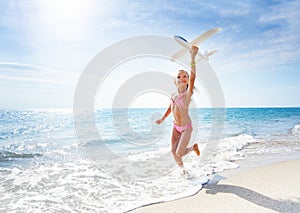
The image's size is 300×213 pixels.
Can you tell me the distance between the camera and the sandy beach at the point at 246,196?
10.7 feet

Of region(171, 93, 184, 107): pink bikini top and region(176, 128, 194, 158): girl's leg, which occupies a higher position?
region(171, 93, 184, 107): pink bikini top

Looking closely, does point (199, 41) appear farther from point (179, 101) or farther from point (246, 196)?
point (246, 196)

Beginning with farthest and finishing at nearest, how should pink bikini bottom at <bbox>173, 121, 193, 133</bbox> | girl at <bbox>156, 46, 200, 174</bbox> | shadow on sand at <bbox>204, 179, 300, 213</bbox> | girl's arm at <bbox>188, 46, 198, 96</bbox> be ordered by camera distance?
pink bikini bottom at <bbox>173, 121, 193, 133</bbox> → girl at <bbox>156, 46, 200, 174</bbox> → girl's arm at <bbox>188, 46, 198, 96</bbox> → shadow on sand at <bbox>204, 179, 300, 213</bbox>

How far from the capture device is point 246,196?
366 cm

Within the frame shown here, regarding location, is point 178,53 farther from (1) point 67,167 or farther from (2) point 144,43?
(1) point 67,167

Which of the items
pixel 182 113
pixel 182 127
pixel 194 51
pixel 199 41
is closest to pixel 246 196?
pixel 182 127

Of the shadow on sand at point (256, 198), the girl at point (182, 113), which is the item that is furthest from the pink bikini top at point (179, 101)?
the shadow on sand at point (256, 198)

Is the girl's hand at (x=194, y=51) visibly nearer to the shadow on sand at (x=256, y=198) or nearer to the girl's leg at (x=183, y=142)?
the girl's leg at (x=183, y=142)

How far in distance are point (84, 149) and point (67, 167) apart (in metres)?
3.48

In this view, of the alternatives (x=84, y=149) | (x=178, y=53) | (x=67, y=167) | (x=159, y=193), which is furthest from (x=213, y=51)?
(x=84, y=149)

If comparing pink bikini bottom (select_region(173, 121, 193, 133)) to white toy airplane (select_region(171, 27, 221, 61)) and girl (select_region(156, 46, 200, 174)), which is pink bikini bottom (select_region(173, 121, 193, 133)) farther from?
white toy airplane (select_region(171, 27, 221, 61))

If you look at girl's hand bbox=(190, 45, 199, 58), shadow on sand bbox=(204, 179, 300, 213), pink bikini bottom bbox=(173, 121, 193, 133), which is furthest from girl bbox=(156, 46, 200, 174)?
shadow on sand bbox=(204, 179, 300, 213)

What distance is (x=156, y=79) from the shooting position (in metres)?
9.37

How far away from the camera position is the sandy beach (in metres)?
3.27
